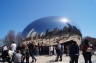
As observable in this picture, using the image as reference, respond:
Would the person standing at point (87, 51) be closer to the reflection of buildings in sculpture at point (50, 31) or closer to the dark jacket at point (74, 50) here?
the dark jacket at point (74, 50)

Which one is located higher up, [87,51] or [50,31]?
[50,31]

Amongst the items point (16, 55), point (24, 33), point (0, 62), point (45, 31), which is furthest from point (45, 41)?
point (16, 55)

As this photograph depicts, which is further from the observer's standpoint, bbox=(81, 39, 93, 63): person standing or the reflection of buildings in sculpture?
the reflection of buildings in sculpture

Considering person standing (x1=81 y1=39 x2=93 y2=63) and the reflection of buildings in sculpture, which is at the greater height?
the reflection of buildings in sculpture

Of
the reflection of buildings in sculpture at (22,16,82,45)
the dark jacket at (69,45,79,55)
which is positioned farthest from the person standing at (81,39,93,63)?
the reflection of buildings in sculpture at (22,16,82,45)

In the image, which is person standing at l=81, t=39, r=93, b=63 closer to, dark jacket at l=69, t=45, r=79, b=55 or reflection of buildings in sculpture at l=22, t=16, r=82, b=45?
dark jacket at l=69, t=45, r=79, b=55

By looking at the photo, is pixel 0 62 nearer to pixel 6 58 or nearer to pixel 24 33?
pixel 6 58

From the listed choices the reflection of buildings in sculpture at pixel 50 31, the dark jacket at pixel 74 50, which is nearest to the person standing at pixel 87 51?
the dark jacket at pixel 74 50

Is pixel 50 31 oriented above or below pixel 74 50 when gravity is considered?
above

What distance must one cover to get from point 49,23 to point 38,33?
166 centimetres

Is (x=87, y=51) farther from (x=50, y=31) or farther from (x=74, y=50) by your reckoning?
(x=50, y=31)

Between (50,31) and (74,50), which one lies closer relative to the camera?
(74,50)

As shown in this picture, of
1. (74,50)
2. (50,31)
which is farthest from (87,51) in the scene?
(50,31)

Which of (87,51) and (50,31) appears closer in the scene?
(87,51)
